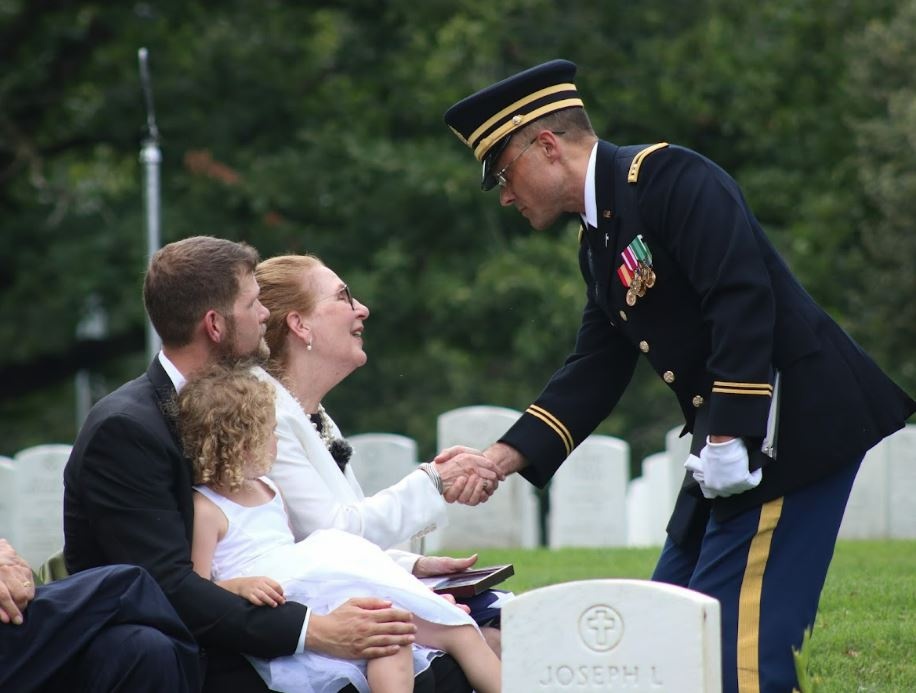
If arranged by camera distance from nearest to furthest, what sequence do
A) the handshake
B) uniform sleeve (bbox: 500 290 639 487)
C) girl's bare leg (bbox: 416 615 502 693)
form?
girl's bare leg (bbox: 416 615 502 693)
the handshake
uniform sleeve (bbox: 500 290 639 487)

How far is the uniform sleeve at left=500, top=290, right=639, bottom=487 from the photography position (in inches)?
219

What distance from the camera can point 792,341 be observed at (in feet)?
15.4

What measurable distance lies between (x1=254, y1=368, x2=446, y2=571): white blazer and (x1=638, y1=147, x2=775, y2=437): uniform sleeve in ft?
3.70

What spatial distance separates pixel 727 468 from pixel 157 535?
65.4 inches

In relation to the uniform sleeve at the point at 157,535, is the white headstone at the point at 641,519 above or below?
below

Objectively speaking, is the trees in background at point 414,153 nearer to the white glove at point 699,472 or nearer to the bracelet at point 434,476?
the bracelet at point 434,476

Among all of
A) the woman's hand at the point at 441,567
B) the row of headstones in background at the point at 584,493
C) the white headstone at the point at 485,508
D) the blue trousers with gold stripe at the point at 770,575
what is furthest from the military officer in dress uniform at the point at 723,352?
the row of headstones in background at the point at 584,493

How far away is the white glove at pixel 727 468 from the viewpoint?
4.48m

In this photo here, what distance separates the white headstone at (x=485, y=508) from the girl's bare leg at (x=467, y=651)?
7.39 m

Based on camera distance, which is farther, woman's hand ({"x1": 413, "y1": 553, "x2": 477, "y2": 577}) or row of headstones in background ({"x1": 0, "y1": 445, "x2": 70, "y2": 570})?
row of headstones in background ({"x1": 0, "y1": 445, "x2": 70, "y2": 570})

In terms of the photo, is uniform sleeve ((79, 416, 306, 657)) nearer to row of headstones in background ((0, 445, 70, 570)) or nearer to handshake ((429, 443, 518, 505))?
handshake ((429, 443, 518, 505))

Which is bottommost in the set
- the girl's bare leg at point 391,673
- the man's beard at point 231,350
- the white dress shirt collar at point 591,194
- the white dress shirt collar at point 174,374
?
the girl's bare leg at point 391,673

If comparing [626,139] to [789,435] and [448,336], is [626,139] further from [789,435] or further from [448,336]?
[789,435]

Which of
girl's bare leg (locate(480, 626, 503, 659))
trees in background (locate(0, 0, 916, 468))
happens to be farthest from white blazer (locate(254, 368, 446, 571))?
trees in background (locate(0, 0, 916, 468))
